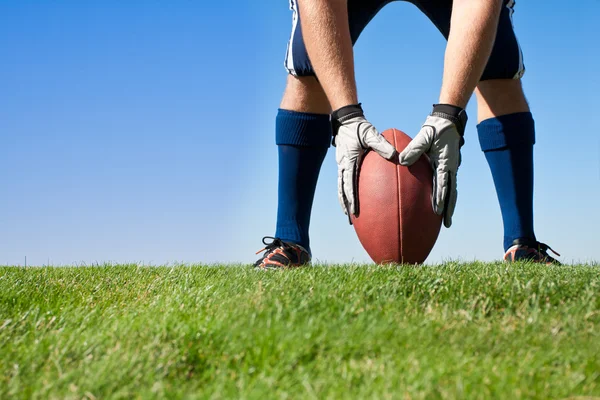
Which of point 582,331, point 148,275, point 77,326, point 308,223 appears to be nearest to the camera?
point 582,331

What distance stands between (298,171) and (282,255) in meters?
0.63

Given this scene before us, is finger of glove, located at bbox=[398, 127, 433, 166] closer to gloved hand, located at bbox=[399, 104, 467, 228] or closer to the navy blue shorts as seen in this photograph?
gloved hand, located at bbox=[399, 104, 467, 228]

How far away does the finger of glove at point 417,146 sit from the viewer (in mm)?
3426

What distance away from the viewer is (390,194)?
3.48 m

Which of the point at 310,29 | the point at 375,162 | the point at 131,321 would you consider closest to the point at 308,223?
the point at 375,162

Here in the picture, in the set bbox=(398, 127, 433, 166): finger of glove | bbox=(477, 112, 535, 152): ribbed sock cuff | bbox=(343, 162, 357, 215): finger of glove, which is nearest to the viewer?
bbox=(398, 127, 433, 166): finger of glove

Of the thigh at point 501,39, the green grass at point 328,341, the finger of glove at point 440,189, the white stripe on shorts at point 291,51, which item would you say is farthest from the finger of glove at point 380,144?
the thigh at point 501,39

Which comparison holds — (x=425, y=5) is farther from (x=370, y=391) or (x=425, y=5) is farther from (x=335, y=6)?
(x=370, y=391)

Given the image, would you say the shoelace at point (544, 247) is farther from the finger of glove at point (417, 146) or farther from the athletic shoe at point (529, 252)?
the finger of glove at point (417, 146)

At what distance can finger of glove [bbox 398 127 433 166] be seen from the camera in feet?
11.2

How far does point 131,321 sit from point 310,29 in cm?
217

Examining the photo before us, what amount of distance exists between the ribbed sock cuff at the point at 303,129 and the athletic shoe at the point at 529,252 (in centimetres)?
162

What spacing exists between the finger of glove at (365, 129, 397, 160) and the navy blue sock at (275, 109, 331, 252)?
3.21 ft

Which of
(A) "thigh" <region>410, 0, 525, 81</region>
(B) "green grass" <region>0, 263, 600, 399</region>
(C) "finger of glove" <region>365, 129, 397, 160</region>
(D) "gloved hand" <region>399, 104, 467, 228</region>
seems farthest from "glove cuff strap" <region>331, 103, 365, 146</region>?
(A) "thigh" <region>410, 0, 525, 81</region>
